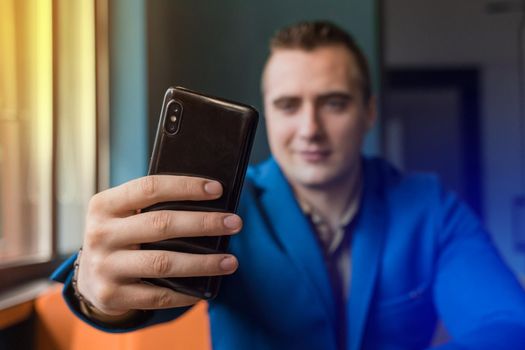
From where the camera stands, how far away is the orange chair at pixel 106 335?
0.41 m

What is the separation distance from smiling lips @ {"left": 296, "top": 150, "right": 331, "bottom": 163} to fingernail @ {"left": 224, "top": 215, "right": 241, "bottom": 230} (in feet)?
0.73

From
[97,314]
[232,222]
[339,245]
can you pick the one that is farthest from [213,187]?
[339,245]

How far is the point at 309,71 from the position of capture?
20.7 inches

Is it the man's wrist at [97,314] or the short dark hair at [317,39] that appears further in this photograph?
the short dark hair at [317,39]

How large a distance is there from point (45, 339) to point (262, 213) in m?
0.21

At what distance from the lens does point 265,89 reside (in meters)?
0.55

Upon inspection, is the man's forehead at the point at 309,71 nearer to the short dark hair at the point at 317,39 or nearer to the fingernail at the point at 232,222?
the short dark hair at the point at 317,39

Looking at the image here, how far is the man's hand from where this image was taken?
30 centimetres

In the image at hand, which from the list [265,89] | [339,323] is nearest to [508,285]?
[339,323]

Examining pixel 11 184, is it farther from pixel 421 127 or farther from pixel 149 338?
pixel 421 127

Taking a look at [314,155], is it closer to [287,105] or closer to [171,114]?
[287,105]

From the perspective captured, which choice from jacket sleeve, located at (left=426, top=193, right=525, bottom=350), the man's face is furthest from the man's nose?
jacket sleeve, located at (left=426, top=193, right=525, bottom=350)

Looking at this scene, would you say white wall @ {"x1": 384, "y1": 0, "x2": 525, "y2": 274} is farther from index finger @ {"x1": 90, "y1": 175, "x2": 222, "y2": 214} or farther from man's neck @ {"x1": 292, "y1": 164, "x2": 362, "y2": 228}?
index finger @ {"x1": 90, "y1": 175, "x2": 222, "y2": 214}

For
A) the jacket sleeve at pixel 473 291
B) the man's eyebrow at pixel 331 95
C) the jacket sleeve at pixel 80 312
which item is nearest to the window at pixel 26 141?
the jacket sleeve at pixel 80 312
